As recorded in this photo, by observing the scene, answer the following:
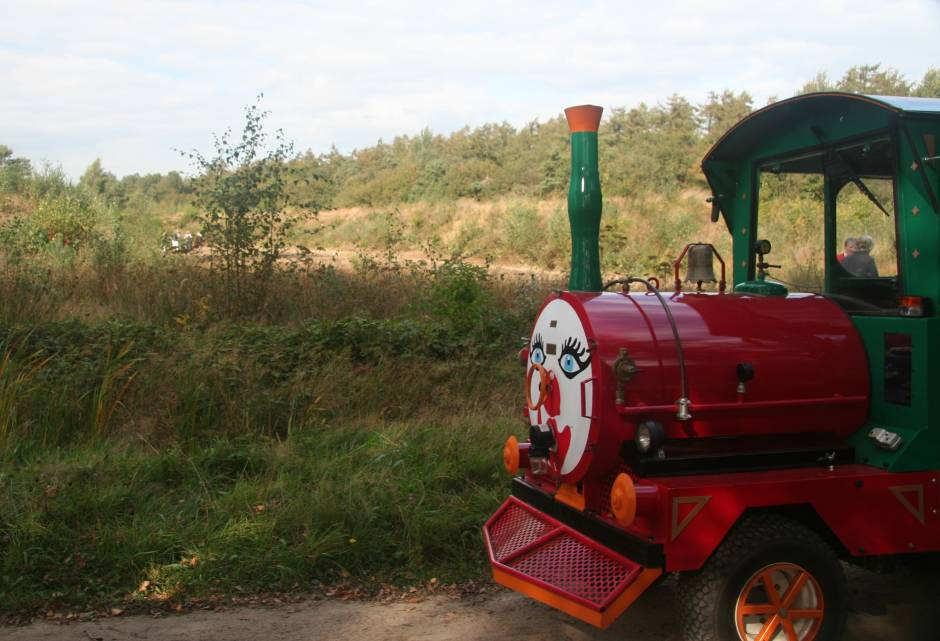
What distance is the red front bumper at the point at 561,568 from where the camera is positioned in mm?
3523

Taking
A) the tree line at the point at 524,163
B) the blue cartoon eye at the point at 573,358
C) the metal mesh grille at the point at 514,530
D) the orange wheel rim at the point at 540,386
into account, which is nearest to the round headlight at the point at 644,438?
the blue cartoon eye at the point at 573,358

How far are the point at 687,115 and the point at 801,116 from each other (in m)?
35.6

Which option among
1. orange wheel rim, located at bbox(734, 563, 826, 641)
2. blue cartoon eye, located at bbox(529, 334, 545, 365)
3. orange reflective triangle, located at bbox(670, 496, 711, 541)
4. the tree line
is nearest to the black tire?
orange wheel rim, located at bbox(734, 563, 826, 641)

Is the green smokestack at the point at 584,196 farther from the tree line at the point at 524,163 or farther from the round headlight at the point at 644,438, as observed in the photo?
the tree line at the point at 524,163

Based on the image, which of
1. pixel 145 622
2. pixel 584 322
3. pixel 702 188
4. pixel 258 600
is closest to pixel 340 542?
pixel 258 600

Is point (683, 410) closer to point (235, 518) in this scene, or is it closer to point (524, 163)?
point (235, 518)

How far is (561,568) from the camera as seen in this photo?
12.7 feet

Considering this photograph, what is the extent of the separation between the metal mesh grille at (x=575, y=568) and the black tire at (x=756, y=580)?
1.07 ft

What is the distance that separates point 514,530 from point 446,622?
0.58 meters

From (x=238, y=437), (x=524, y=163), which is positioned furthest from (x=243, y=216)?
(x=524, y=163)

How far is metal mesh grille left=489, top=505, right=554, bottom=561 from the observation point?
13.7ft

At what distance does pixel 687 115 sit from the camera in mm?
A: 38469

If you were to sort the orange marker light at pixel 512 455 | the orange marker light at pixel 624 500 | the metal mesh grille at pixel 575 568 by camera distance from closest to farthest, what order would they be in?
the orange marker light at pixel 624 500, the metal mesh grille at pixel 575 568, the orange marker light at pixel 512 455

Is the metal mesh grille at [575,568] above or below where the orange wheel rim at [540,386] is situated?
below
